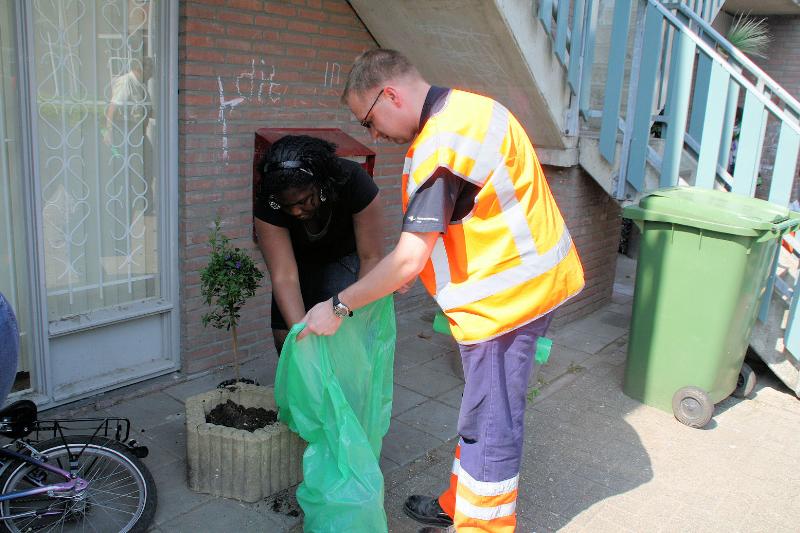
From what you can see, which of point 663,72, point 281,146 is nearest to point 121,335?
point 281,146

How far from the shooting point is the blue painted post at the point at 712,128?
4746 millimetres

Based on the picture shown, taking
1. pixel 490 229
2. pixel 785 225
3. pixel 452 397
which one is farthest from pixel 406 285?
pixel 785 225

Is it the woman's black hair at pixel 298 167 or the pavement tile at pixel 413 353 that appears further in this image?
the pavement tile at pixel 413 353

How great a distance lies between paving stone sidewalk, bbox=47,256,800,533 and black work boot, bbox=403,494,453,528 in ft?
0.20

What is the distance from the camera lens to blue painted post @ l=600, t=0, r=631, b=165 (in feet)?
16.0

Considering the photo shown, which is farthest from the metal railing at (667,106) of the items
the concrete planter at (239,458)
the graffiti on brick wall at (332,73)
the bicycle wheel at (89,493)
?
the bicycle wheel at (89,493)

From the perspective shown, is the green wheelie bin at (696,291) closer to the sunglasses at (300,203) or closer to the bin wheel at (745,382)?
the bin wheel at (745,382)

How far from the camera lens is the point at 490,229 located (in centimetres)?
249

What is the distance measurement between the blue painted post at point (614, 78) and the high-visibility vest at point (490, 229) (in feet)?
8.65

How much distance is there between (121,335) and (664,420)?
125 inches

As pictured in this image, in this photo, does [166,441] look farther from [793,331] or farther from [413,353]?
[793,331]

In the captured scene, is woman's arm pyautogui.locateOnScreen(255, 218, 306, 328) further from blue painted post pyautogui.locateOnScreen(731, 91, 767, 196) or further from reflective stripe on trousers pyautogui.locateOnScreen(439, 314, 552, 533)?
blue painted post pyautogui.locateOnScreen(731, 91, 767, 196)

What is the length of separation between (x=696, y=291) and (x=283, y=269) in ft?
8.05

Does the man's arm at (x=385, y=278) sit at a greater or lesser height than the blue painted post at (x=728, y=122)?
lesser
